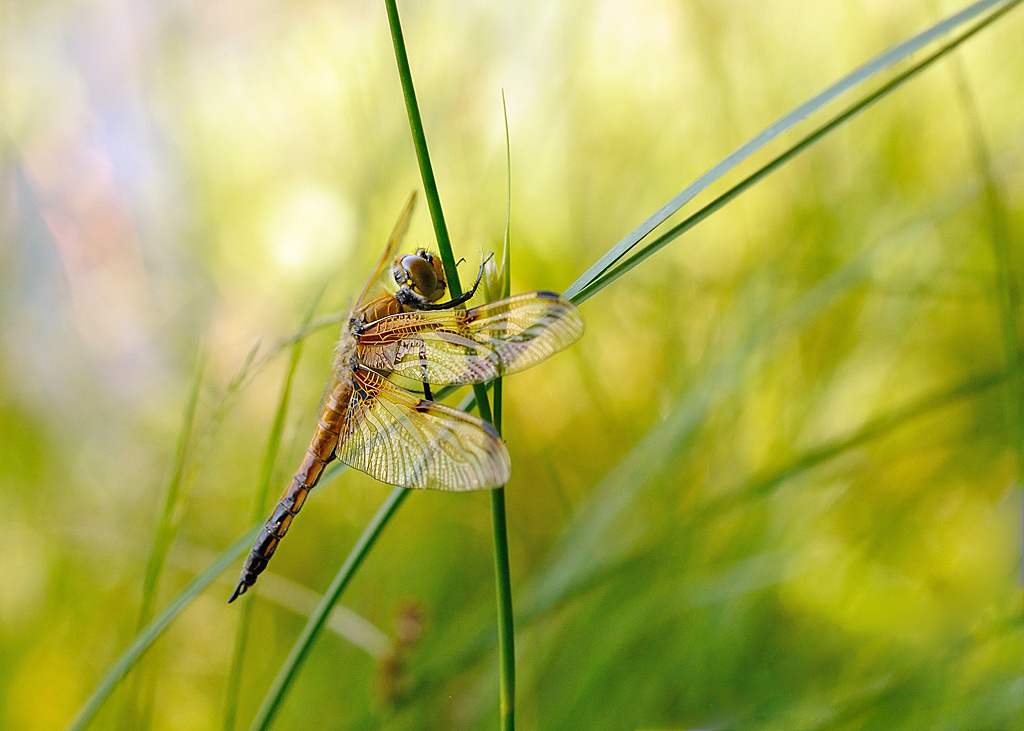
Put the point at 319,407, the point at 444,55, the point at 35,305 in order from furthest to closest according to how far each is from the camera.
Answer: the point at 35,305 → the point at 444,55 → the point at 319,407

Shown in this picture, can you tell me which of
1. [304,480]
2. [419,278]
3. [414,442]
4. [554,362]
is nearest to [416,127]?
[419,278]

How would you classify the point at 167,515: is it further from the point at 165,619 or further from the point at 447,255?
the point at 447,255

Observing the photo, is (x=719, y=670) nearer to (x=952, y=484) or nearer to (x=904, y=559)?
(x=904, y=559)

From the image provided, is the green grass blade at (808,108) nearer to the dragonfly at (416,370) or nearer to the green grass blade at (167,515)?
the dragonfly at (416,370)

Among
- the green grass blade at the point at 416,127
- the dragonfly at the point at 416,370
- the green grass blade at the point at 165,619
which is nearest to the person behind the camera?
the green grass blade at the point at 416,127

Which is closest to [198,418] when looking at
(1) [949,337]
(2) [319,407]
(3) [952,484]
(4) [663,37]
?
(2) [319,407]

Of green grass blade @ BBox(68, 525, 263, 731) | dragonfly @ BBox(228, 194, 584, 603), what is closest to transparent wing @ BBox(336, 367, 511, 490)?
dragonfly @ BBox(228, 194, 584, 603)

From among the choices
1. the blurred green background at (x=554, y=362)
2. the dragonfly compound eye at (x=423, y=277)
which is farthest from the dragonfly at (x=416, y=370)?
the blurred green background at (x=554, y=362)
